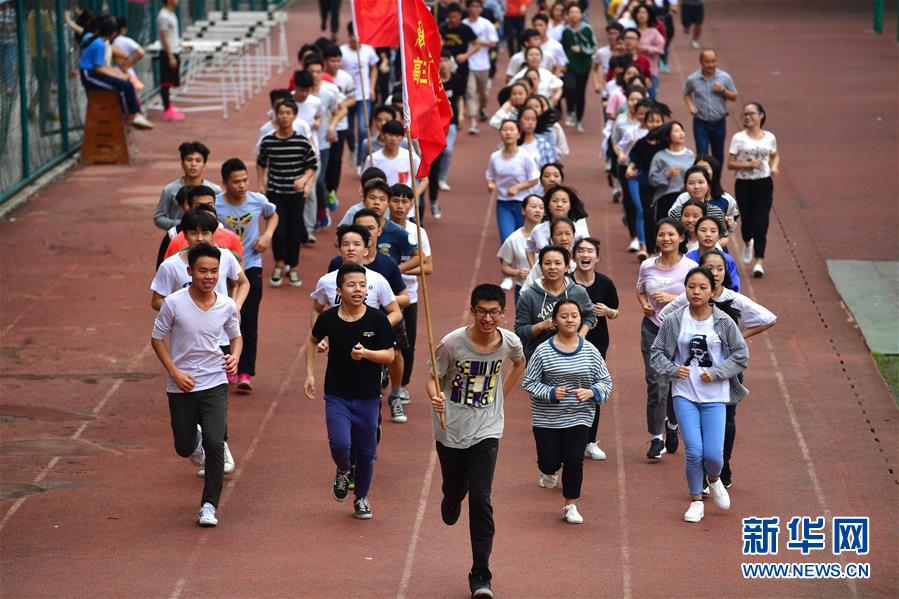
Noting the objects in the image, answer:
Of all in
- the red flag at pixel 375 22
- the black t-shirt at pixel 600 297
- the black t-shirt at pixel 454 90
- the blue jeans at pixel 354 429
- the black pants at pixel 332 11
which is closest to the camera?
the blue jeans at pixel 354 429

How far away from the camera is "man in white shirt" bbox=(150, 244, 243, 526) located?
906 centimetres

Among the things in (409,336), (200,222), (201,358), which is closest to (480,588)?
(201,358)

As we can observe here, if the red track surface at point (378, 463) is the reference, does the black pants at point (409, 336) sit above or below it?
above

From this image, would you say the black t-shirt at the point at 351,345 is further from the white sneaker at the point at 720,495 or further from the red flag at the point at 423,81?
the white sneaker at the point at 720,495

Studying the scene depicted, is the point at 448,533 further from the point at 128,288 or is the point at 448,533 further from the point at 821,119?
the point at 821,119

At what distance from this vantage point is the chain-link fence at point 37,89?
62.1 ft

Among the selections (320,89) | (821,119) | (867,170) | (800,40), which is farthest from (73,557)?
(800,40)

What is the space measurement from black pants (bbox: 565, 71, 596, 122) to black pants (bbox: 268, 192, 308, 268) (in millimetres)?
9528

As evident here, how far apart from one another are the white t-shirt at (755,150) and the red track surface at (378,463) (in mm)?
1202

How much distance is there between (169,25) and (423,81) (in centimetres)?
1613

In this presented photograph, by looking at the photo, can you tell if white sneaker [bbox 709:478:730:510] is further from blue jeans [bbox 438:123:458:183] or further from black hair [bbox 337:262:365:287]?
blue jeans [bbox 438:123:458:183]

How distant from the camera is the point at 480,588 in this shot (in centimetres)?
822

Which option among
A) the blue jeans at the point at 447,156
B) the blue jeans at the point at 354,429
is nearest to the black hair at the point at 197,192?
the blue jeans at the point at 354,429

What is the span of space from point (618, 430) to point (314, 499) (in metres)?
2.56
